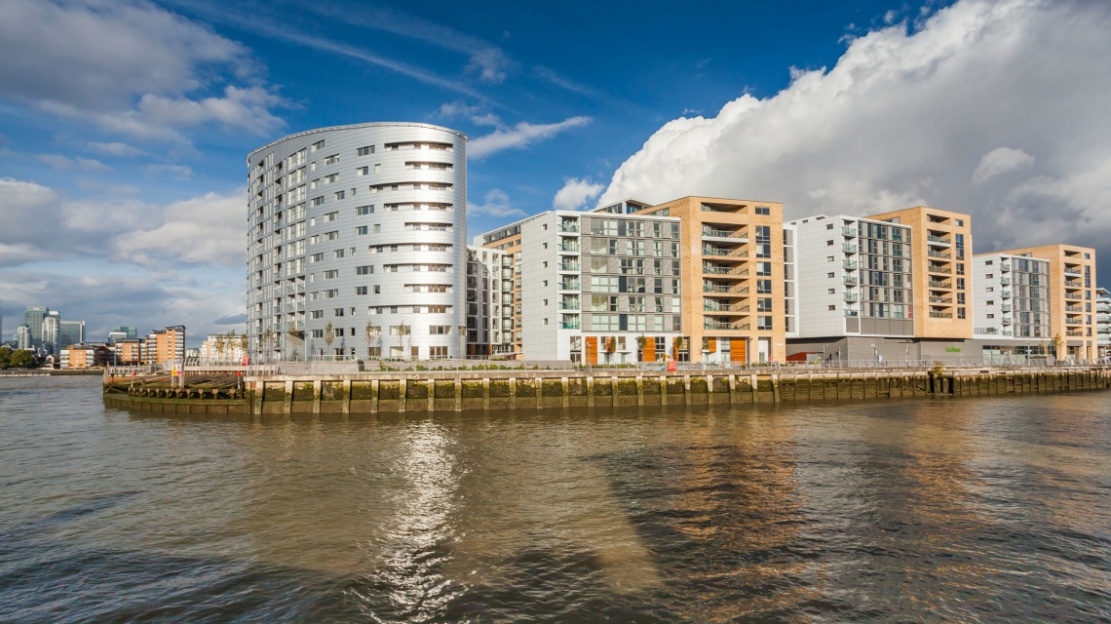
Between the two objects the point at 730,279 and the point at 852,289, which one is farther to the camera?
the point at 852,289

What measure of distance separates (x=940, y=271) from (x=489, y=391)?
100121 mm

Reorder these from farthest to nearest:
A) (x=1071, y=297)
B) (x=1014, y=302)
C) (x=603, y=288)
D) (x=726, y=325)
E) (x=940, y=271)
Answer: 1. (x=1071, y=297)
2. (x=1014, y=302)
3. (x=940, y=271)
4. (x=726, y=325)
5. (x=603, y=288)

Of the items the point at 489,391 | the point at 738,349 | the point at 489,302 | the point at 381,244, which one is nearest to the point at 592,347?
the point at 738,349

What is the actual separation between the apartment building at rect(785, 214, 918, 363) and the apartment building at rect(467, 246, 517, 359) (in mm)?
56987

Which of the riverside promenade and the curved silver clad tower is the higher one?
the curved silver clad tower

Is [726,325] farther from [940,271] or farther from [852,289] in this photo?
[940,271]

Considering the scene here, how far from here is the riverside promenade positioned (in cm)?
5572

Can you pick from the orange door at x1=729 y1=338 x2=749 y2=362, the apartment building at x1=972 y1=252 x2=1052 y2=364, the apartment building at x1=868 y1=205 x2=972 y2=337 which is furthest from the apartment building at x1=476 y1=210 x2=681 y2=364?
the apartment building at x1=972 y1=252 x2=1052 y2=364

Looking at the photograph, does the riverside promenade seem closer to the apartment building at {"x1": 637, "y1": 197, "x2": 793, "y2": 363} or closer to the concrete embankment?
the concrete embankment

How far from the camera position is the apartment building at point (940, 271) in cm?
11556

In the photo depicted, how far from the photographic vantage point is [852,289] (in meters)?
109

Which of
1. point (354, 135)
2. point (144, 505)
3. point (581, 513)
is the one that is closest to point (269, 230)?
point (354, 135)

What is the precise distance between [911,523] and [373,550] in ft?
60.9

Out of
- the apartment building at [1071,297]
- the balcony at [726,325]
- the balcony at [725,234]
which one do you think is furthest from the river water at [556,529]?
the apartment building at [1071,297]
